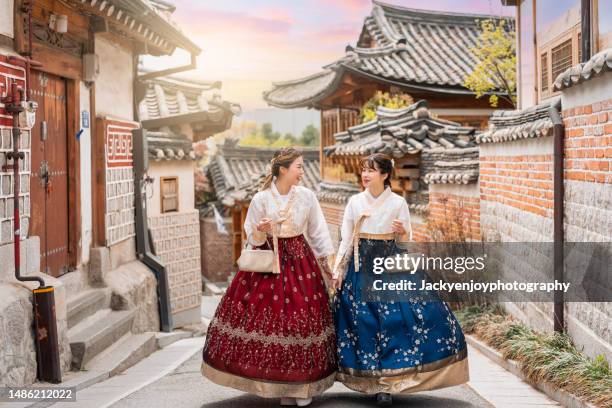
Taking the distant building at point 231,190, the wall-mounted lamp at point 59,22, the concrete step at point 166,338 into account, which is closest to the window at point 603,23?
the wall-mounted lamp at point 59,22

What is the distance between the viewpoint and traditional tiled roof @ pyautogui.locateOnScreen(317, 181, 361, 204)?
22172 mm

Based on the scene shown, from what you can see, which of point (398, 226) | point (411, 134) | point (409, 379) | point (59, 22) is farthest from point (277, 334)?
point (411, 134)

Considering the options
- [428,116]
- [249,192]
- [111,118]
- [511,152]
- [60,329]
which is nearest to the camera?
[60,329]

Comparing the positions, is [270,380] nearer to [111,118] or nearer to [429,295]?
[429,295]

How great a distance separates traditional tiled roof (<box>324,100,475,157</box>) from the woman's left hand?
941 cm

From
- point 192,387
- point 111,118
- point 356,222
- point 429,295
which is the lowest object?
point 192,387

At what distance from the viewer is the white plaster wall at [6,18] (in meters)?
8.12

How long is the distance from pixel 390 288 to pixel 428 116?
37.3ft

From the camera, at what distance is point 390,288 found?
6.78 m

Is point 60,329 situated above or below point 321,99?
below

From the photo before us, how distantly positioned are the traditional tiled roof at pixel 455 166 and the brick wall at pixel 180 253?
6.18 meters

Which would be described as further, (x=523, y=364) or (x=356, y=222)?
(x=523, y=364)

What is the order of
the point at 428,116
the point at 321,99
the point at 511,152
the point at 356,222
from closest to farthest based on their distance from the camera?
1. the point at 356,222
2. the point at 511,152
3. the point at 428,116
4. the point at 321,99

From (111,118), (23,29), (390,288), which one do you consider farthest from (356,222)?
(111,118)
